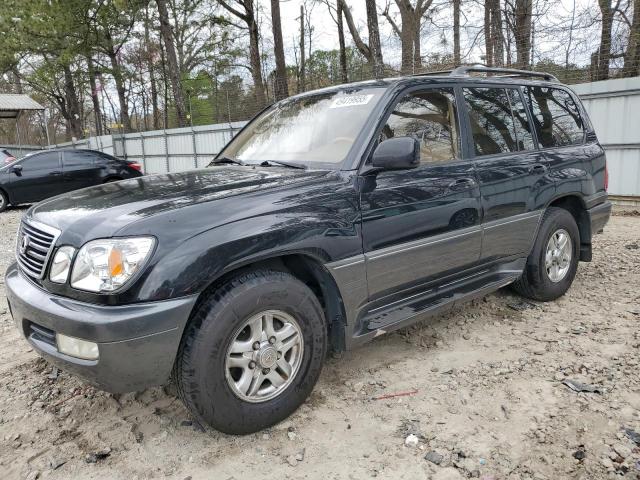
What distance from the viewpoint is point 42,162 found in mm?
11469

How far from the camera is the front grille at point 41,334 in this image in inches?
93.7

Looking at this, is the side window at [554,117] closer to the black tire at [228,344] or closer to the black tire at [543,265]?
the black tire at [543,265]

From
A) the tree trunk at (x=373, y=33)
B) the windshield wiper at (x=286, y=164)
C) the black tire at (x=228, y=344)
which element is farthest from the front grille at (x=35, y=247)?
the tree trunk at (x=373, y=33)

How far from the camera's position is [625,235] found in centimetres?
669

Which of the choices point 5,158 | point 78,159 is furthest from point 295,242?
point 5,158

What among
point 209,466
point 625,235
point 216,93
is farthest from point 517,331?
point 216,93

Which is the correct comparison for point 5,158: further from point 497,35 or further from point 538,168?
point 538,168

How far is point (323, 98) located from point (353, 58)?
21150 millimetres

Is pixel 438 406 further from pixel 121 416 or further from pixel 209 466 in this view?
pixel 121 416

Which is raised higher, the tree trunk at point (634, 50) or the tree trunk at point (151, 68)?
the tree trunk at point (151, 68)

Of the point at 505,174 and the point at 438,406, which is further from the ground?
the point at 505,174

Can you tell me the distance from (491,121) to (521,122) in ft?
1.32

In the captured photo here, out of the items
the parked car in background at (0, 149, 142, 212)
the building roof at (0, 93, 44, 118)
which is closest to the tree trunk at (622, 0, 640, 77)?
the parked car in background at (0, 149, 142, 212)

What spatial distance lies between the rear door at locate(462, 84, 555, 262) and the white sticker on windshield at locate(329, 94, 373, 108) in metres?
0.84
